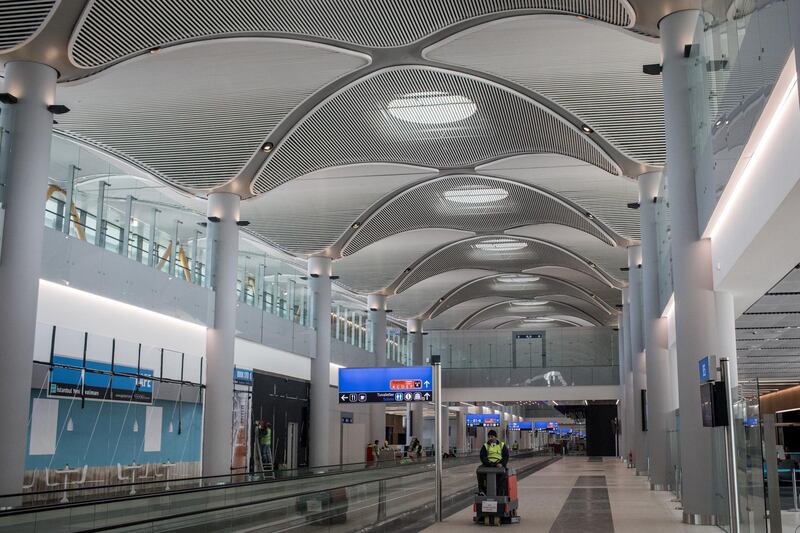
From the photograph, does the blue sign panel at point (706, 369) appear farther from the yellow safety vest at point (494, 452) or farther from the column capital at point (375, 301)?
the column capital at point (375, 301)

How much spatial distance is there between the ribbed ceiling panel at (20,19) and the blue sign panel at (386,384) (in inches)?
467

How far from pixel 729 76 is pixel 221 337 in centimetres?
1592

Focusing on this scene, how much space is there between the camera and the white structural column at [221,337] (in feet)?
70.8

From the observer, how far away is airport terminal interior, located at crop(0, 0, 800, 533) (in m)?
9.77

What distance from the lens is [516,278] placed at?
43.6 metres

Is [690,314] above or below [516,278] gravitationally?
below

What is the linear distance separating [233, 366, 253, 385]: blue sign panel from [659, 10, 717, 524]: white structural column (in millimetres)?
15766

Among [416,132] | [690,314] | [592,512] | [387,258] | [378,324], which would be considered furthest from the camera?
[378,324]

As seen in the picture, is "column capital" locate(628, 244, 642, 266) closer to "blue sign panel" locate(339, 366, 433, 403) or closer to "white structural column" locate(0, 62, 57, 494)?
"blue sign panel" locate(339, 366, 433, 403)

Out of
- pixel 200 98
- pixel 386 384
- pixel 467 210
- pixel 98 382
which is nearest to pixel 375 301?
pixel 467 210

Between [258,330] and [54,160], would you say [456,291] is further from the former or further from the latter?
[54,160]

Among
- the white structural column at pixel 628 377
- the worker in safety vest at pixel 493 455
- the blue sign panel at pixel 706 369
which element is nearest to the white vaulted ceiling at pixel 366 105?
the blue sign panel at pixel 706 369

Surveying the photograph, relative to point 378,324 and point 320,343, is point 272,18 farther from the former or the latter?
point 378,324

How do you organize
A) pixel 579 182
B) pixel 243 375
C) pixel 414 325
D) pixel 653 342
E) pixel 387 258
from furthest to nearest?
pixel 414 325
pixel 387 258
pixel 243 375
pixel 579 182
pixel 653 342
